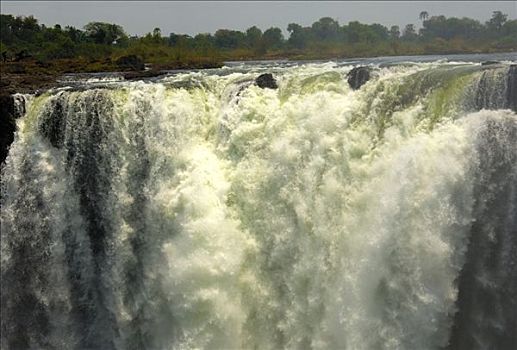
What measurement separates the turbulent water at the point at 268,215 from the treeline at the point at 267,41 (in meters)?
15.8

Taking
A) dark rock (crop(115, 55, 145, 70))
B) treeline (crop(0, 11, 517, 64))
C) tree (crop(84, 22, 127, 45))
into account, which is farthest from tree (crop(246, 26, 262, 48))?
dark rock (crop(115, 55, 145, 70))

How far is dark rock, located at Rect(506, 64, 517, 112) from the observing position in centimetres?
751

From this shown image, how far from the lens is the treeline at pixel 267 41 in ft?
87.7

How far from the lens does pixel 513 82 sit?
754cm

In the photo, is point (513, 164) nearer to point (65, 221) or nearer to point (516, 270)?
point (516, 270)

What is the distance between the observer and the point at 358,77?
30.4 feet

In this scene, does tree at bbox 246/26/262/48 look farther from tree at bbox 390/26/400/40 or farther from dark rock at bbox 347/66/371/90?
dark rock at bbox 347/66/371/90

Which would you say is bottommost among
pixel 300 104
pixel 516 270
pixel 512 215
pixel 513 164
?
pixel 516 270

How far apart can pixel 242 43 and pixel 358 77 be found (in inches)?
1068

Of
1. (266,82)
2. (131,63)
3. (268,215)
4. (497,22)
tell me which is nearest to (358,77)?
(266,82)

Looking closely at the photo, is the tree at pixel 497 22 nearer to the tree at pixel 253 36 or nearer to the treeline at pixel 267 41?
the treeline at pixel 267 41

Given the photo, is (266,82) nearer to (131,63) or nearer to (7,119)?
(7,119)

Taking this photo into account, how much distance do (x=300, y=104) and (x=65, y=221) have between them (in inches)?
164

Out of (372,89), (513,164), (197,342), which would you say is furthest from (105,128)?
(513,164)
